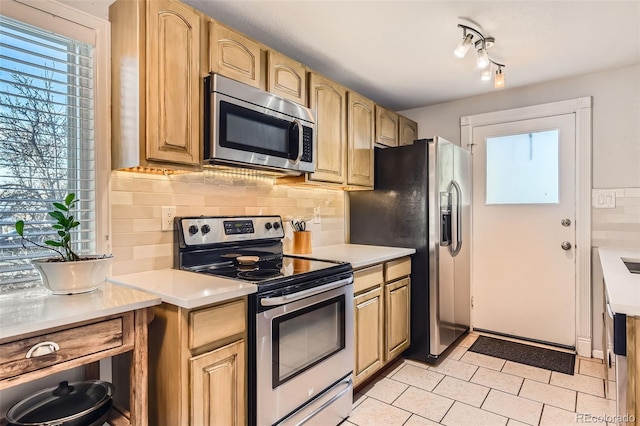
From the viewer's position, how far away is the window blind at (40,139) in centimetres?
147

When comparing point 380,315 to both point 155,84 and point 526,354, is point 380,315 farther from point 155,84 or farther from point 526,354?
point 155,84

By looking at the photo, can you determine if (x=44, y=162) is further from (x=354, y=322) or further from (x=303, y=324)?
(x=354, y=322)

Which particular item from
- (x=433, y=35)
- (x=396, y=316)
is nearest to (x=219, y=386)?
(x=396, y=316)

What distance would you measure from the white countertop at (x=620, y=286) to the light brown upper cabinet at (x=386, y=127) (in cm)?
178

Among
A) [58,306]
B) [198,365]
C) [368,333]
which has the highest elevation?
[58,306]

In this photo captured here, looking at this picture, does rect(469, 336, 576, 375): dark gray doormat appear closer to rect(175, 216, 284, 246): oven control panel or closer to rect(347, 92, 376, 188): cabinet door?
rect(347, 92, 376, 188): cabinet door

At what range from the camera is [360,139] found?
289 cm

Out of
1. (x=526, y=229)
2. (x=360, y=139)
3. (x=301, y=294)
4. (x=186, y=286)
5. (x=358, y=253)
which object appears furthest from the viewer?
(x=526, y=229)

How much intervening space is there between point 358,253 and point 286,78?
1294 mm

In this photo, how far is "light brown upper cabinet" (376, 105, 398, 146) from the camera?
3102 millimetres

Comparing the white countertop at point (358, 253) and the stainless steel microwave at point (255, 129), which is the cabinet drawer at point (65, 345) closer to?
the stainless steel microwave at point (255, 129)

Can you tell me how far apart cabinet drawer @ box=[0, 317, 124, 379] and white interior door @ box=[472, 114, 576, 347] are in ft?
10.2

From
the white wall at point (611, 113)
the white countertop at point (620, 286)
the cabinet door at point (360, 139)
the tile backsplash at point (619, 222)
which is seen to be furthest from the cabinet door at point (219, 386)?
the tile backsplash at point (619, 222)

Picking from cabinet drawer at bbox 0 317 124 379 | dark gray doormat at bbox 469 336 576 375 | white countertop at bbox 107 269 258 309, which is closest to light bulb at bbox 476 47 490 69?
white countertop at bbox 107 269 258 309
